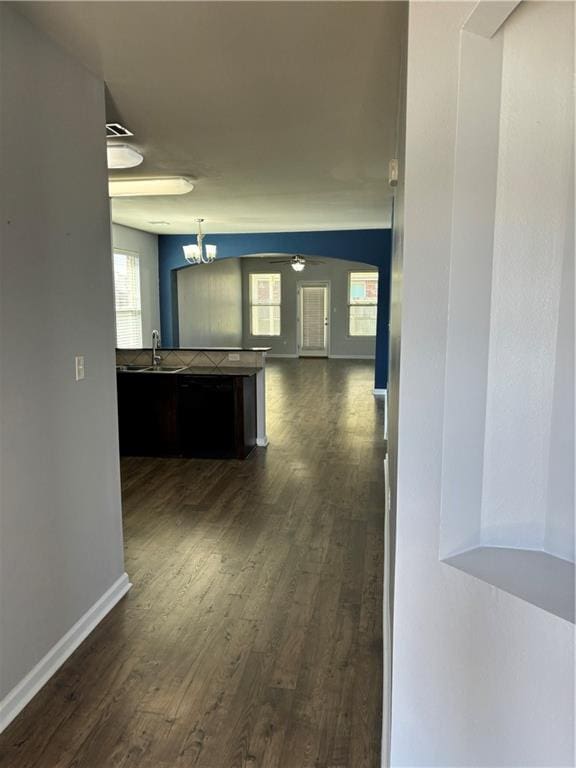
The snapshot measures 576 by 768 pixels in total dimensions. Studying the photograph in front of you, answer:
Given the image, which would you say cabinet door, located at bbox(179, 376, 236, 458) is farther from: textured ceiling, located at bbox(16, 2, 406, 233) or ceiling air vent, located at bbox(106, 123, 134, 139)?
ceiling air vent, located at bbox(106, 123, 134, 139)

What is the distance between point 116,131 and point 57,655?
9.12 feet

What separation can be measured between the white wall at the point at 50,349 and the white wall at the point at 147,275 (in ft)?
18.7

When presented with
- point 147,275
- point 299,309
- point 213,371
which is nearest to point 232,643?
point 213,371

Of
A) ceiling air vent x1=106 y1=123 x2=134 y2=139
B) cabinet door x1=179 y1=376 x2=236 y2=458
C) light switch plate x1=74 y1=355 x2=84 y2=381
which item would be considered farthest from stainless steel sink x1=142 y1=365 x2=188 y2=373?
light switch plate x1=74 y1=355 x2=84 y2=381

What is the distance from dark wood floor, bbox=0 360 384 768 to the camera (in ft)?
5.92

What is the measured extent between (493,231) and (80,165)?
1.81 m

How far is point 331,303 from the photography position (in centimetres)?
1342

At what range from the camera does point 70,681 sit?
2.11 meters

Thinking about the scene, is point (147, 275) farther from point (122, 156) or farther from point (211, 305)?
point (122, 156)

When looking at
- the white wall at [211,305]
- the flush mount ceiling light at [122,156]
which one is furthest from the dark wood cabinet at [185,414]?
the white wall at [211,305]

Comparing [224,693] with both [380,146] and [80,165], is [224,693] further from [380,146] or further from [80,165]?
[380,146]

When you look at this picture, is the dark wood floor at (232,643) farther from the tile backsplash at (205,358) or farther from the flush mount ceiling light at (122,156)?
the flush mount ceiling light at (122,156)

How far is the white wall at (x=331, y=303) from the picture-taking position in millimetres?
13211

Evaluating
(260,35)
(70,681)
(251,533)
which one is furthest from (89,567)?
(260,35)
